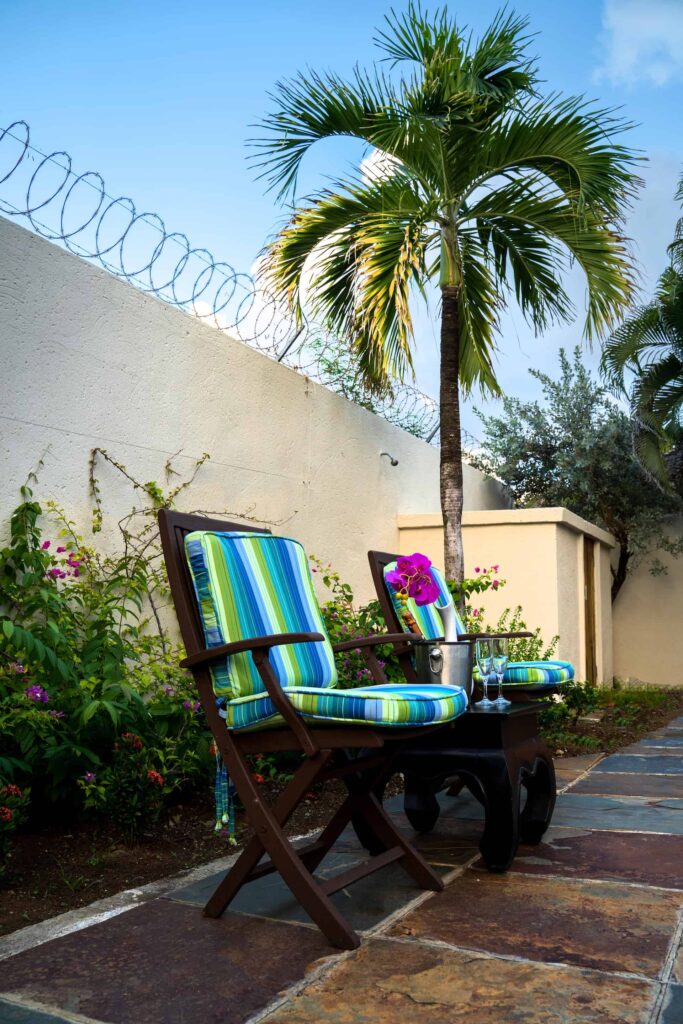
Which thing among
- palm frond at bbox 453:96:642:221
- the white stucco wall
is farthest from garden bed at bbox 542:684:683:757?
palm frond at bbox 453:96:642:221

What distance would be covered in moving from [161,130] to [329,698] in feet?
19.1

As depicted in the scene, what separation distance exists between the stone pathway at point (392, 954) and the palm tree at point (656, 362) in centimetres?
733

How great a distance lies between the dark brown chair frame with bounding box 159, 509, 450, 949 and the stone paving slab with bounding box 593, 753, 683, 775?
2.60 metres

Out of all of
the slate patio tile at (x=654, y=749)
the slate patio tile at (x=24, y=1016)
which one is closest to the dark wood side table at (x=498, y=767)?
the slate patio tile at (x=24, y=1016)

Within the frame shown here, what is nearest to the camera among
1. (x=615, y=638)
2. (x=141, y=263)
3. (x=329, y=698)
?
(x=329, y=698)

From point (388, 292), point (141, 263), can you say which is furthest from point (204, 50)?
point (141, 263)

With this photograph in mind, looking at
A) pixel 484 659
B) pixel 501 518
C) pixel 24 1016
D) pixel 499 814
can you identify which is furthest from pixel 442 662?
pixel 501 518

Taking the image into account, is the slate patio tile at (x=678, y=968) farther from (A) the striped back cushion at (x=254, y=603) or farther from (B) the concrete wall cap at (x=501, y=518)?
(B) the concrete wall cap at (x=501, y=518)

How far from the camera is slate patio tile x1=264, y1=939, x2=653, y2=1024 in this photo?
1757 millimetres

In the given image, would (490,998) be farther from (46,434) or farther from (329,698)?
(46,434)

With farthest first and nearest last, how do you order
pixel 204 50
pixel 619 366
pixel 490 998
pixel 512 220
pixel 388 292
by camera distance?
pixel 619 366 < pixel 204 50 < pixel 512 220 < pixel 388 292 < pixel 490 998

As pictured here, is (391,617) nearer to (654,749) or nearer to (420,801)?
(420,801)

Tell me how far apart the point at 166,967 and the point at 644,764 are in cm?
368

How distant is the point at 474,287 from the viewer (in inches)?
253
